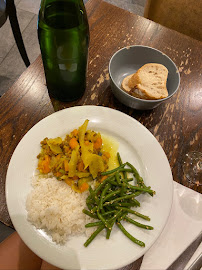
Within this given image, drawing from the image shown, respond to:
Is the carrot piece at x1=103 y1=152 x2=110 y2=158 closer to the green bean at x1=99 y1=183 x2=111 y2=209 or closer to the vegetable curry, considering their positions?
the vegetable curry

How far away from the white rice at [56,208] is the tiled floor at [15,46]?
4.95 ft

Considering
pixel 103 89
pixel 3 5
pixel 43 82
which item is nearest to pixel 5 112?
pixel 43 82

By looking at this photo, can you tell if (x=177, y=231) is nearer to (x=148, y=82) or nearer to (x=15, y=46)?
(x=148, y=82)

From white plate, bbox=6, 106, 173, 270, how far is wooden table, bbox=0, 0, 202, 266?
87 millimetres

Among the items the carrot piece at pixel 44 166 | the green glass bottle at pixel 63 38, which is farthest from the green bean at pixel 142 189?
the green glass bottle at pixel 63 38

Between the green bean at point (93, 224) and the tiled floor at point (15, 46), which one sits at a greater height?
the green bean at point (93, 224)

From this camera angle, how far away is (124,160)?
2.77 ft

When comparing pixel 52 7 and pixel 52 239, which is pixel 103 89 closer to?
pixel 52 7

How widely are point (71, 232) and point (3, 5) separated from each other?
1425 millimetres

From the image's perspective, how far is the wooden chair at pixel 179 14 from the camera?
1.45 meters

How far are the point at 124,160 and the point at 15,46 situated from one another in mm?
2012

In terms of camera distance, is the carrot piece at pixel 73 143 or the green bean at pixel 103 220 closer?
the green bean at pixel 103 220

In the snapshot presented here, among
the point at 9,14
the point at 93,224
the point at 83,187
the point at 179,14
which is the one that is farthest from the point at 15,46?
the point at 93,224

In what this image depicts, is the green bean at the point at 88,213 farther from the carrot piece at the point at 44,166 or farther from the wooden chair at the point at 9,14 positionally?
the wooden chair at the point at 9,14
